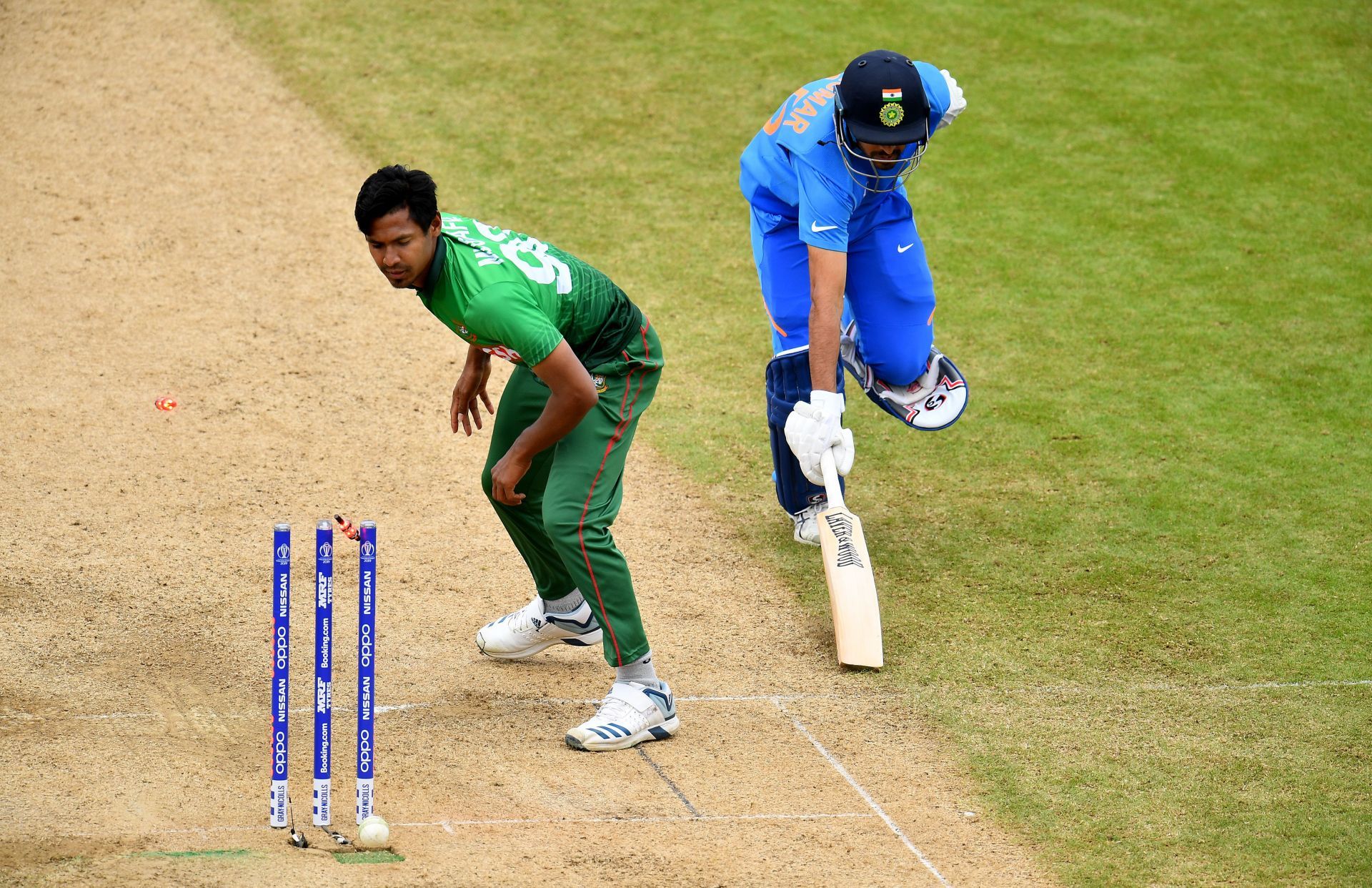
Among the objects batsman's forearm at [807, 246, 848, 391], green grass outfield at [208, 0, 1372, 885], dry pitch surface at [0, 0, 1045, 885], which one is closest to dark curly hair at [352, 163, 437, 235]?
dry pitch surface at [0, 0, 1045, 885]

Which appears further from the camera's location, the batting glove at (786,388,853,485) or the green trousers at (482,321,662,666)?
the batting glove at (786,388,853,485)

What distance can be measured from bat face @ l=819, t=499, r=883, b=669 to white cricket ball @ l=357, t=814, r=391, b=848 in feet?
6.94

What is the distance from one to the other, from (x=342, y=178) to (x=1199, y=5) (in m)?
7.30

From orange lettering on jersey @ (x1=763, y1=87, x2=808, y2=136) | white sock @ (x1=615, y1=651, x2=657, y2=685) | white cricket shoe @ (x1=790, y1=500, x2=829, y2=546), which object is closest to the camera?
white sock @ (x1=615, y1=651, x2=657, y2=685)

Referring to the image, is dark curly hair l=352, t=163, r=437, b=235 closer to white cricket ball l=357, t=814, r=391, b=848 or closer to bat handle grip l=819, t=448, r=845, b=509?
white cricket ball l=357, t=814, r=391, b=848

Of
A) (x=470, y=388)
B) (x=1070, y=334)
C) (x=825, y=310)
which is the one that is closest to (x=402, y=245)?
Answer: (x=470, y=388)

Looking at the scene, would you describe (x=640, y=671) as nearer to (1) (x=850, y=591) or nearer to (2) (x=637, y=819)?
(2) (x=637, y=819)

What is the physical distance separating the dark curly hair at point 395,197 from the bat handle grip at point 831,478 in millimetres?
2158

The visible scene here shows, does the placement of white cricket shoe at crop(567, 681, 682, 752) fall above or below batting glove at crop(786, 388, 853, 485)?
below

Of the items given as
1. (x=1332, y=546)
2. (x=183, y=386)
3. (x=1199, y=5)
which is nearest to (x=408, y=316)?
(x=183, y=386)

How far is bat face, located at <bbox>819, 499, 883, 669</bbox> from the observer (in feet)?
19.1

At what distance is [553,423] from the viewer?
Result: 4766mm

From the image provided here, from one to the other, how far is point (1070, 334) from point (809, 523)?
9.74 feet

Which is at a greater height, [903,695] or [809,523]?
[809,523]
